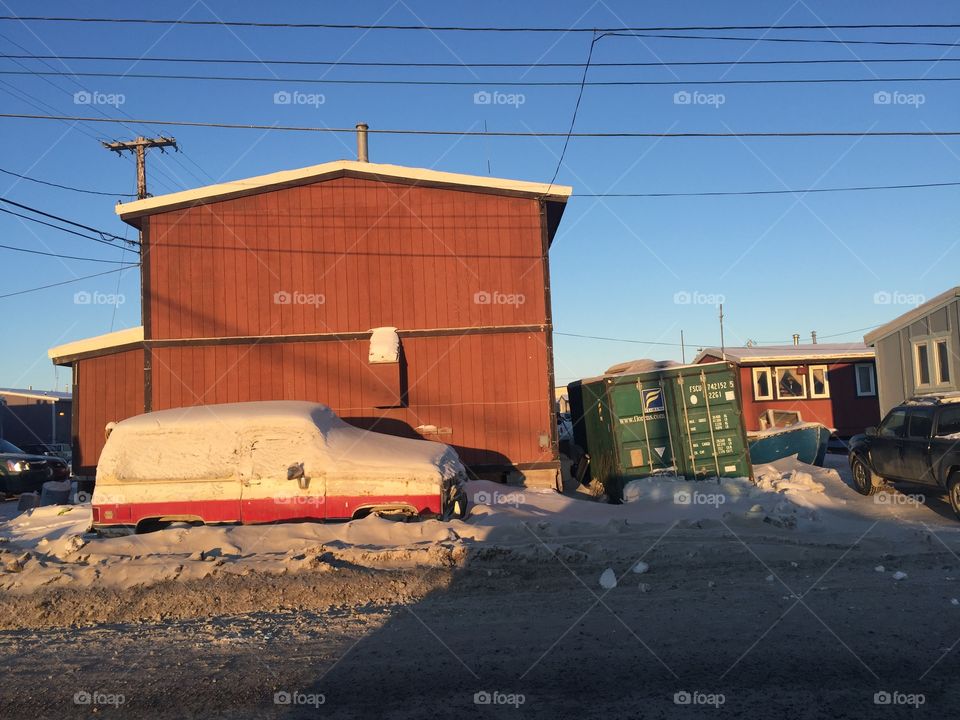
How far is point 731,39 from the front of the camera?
43.4 ft

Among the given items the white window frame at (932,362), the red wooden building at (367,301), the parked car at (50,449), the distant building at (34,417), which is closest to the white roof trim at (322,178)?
the red wooden building at (367,301)

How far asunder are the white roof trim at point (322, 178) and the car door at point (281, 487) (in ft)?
29.6

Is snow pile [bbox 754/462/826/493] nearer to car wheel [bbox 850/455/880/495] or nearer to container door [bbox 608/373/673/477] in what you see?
car wheel [bbox 850/455/880/495]

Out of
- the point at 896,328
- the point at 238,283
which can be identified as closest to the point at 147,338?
the point at 238,283

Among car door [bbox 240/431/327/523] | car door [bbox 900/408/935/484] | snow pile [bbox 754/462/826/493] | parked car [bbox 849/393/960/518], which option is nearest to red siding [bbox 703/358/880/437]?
snow pile [bbox 754/462/826/493]

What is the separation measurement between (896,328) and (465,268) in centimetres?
1033

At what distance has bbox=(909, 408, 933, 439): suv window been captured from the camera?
40.7 feet

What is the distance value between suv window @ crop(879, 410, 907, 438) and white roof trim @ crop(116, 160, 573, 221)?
25.9 ft

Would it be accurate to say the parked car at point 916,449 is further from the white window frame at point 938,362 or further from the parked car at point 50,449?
the parked car at point 50,449

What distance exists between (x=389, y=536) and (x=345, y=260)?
375 inches

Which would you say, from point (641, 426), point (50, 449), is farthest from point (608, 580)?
point (50, 449)

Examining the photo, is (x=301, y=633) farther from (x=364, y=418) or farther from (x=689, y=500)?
(x=364, y=418)

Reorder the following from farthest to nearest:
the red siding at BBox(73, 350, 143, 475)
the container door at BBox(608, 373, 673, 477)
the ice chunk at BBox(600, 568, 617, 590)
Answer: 1. the red siding at BBox(73, 350, 143, 475)
2. the container door at BBox(608, 373, 673, 477)
3. the ice chunk at BBox(600, 568, 617, 590)

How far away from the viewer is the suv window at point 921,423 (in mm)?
12417
